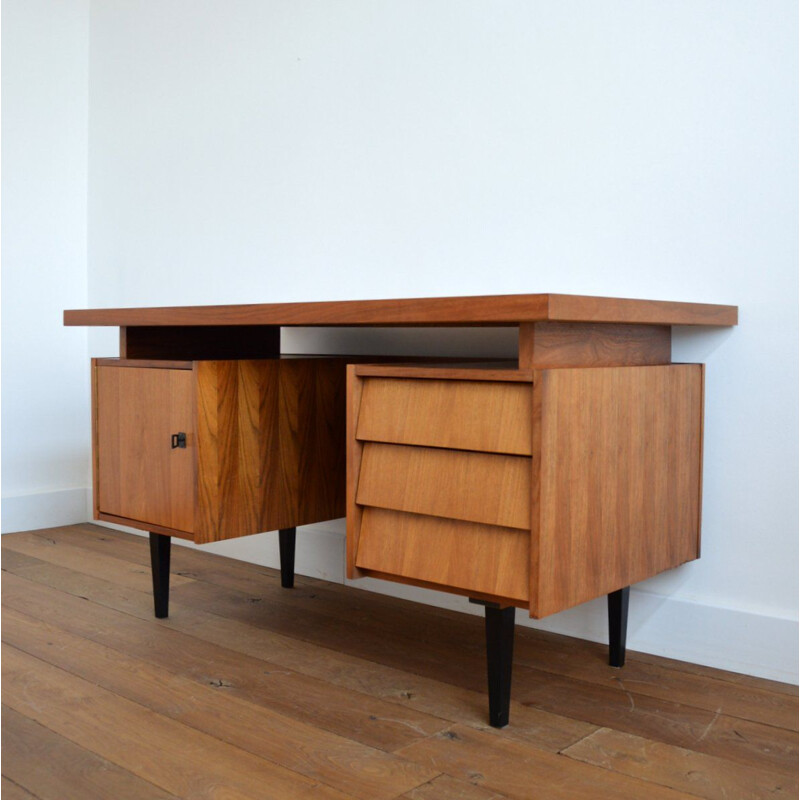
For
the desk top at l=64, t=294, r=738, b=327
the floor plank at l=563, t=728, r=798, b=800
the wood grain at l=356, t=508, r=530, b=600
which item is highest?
the desk top at l=64, t=294, r=738, b=327

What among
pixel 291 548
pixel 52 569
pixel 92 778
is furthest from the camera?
pixel 52 569

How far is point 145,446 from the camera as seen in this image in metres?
1.73

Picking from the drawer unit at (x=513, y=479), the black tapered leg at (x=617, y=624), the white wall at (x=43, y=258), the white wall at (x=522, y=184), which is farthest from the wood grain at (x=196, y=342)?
the white wall at (x=43, y=258)

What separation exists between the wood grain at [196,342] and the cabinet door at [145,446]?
3.3 inches

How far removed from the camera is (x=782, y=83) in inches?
59.3

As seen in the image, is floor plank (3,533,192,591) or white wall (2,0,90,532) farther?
white wall (2,0,90,532)

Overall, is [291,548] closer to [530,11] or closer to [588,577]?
[588,577]

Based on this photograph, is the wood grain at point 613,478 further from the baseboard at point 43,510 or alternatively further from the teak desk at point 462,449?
the baseboard at point 43,510

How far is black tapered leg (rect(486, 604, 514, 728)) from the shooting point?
1.32 meters

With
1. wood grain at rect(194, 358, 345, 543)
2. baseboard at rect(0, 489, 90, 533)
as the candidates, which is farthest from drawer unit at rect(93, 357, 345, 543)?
baseboard at rect(0, 489, 90, 533)

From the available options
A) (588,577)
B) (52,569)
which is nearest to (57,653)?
(52,569)

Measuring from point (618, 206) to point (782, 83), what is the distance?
A: 34 cm

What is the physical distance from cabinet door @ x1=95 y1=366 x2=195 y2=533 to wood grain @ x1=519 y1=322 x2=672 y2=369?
688 mm

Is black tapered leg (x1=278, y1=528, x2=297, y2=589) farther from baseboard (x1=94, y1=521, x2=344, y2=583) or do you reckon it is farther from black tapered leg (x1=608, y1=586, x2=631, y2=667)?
black tapered leg (x1=608, y1=586, x2=631, y2=667)
